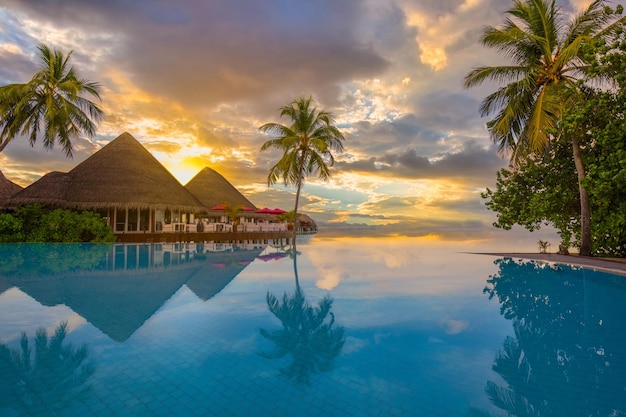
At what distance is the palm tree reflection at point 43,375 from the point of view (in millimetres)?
2812

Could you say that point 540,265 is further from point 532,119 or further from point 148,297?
point 148,297

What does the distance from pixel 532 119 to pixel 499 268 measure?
220 inches

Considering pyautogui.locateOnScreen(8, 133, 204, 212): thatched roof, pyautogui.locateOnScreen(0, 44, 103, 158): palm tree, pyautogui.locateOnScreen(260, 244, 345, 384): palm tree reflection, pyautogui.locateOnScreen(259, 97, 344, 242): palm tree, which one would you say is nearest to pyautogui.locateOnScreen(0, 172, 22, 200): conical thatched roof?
pyautogui.locateOnScreen(8, 133, 204, 212): thatched roof

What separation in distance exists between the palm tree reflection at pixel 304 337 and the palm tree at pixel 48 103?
56.9 ft

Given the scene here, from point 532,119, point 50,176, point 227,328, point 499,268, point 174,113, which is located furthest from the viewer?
point 50,176

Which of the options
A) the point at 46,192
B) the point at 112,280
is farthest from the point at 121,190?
the point at 112,280

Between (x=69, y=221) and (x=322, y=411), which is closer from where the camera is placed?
(x=322, y=411)

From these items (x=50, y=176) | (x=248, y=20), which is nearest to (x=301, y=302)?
(x=248, y=20)

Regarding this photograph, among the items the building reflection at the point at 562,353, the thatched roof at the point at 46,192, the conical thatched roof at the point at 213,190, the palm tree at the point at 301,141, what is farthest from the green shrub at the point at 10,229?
the building reflection at the point at 562,353

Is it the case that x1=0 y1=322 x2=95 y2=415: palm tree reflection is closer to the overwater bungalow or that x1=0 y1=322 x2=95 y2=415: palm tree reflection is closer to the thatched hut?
the overwater bungalow

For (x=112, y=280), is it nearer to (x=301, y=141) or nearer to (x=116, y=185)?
(x=301, y=141)

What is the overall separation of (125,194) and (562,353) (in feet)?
72.6

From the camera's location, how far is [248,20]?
41.7ft

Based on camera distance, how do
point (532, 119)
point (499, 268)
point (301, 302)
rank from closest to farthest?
point (301, 302)
point (499, 268)
point (532, 119)
